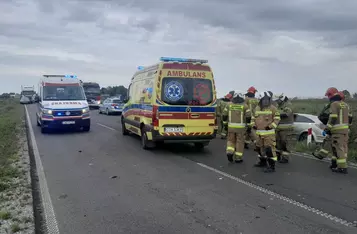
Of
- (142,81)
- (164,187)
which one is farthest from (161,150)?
(164,187)

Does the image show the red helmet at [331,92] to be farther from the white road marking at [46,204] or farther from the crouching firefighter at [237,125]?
the white road marking at [46,204]

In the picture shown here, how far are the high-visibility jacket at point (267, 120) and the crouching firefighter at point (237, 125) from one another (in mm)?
605

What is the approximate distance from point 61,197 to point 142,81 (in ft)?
20.8

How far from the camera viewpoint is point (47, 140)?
1319cm

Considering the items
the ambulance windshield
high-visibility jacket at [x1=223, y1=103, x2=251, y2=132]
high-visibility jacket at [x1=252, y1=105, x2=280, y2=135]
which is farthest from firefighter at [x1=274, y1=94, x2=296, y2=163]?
the ambulance windshield

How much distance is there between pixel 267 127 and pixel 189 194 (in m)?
2.96

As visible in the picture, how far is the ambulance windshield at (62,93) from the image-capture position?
15.6 meters

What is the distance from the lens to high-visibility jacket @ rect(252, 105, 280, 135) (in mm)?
8117

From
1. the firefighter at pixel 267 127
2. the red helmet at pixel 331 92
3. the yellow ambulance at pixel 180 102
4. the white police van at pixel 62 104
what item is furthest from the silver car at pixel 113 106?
the red helmet at pixel 331 92

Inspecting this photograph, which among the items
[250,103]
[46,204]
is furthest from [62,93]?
[46,204]

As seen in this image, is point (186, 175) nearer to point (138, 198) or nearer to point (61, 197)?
point (138, 198)

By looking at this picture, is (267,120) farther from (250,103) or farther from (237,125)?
(250,103)

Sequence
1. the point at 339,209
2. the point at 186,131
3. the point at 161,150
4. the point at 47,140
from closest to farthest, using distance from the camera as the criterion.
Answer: the point at 339,209 < the point at 186,131 < the point at 161,150 < the point at 47,140

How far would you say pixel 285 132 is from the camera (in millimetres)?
9242
